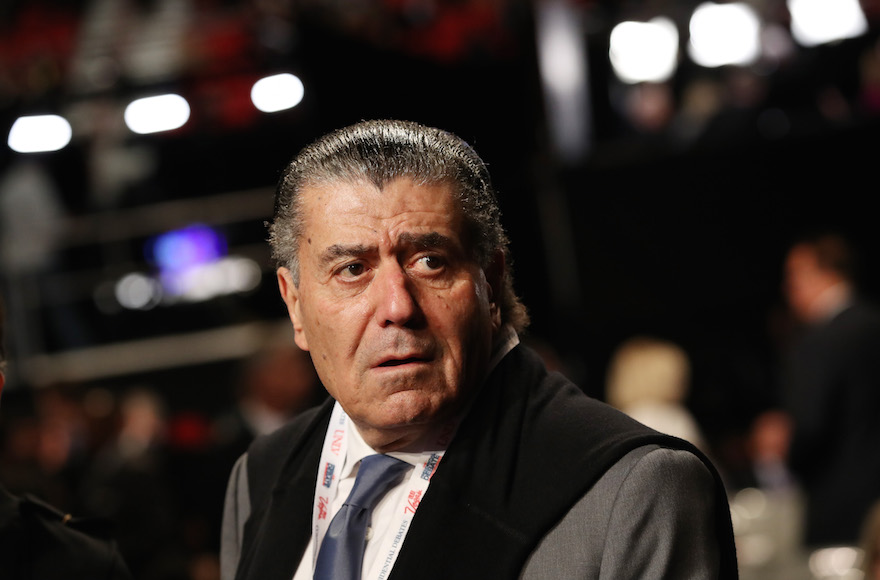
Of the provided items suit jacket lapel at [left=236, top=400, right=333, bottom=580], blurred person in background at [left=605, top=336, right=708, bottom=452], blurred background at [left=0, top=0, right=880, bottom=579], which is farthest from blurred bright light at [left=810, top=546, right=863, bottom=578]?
suit jacket lapel at [left=236, top=400, right=333, bottom=580]

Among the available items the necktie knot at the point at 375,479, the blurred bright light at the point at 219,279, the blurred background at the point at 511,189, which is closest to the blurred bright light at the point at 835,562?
the blurred background at the point at 511,189

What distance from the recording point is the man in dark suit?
1.49 m

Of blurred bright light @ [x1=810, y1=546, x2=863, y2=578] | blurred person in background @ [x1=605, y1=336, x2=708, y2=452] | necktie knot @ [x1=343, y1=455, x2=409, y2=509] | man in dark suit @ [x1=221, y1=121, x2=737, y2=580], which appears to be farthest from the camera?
blurred person in background @ [x1=605, y1=336, x2=708, y2=452]

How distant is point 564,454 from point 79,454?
17.5ft

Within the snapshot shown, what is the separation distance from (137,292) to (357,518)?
7.01 metres

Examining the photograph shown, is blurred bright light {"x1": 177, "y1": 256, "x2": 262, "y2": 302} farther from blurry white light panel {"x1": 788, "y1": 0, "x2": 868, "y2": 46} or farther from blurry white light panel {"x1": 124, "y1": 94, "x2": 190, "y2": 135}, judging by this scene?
blurry white light panel {"x1": 788, "y1": 0, "x2": 868, "y2": 46}

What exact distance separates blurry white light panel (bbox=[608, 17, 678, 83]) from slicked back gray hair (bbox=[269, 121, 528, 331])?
596cm

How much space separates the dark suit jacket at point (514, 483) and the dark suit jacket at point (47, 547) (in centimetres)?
35

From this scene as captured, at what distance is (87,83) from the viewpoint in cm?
966

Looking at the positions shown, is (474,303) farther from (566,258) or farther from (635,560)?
(566,258)

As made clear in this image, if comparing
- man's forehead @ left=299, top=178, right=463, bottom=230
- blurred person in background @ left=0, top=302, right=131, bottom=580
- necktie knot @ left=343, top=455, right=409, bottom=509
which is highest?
man's forehead @ left=299, top=178, right=463, bottom=230

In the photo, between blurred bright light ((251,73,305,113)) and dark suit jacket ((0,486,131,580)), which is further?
blurred bright light ((251,73,305,113))

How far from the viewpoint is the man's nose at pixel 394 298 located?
5.20ft

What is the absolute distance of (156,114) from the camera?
30.7 feet
